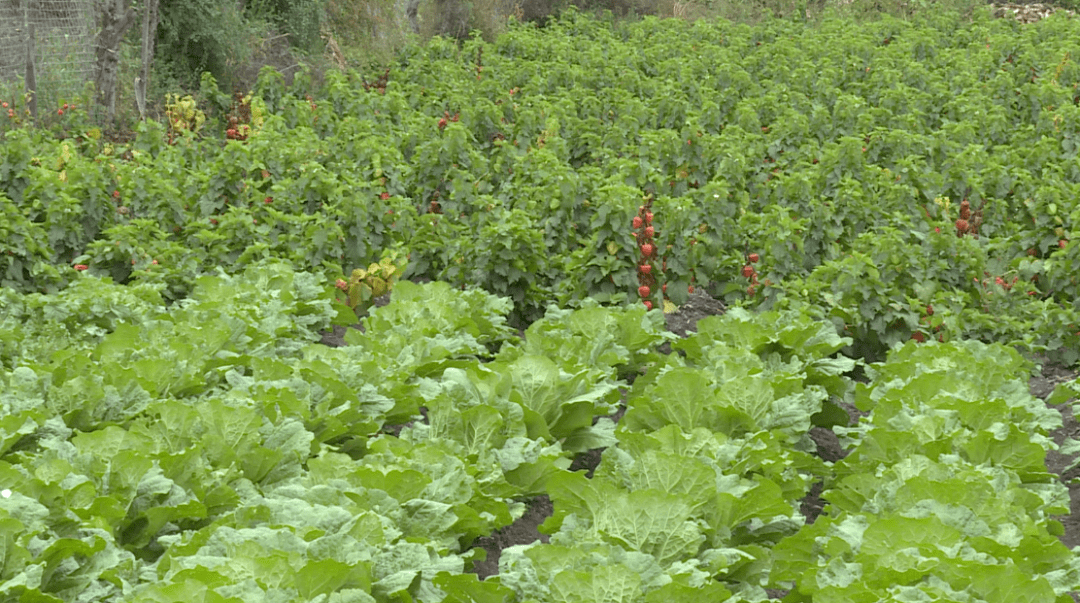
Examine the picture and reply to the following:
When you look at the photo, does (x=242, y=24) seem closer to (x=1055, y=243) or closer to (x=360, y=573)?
(x=1055, y=243)

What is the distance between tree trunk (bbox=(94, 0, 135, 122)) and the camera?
13.2m

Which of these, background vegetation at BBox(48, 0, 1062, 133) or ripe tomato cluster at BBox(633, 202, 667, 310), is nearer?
ripe tomato cluster at BBox(633, 202, 667, 310)

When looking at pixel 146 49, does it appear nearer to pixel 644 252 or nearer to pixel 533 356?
pixel 644 252

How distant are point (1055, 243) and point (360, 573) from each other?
8.18m

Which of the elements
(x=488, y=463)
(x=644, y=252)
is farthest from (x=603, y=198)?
(x=488, y=463)

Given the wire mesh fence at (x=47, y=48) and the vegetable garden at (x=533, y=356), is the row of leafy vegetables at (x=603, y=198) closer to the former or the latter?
the vegetable garden at (x=533, y=356)

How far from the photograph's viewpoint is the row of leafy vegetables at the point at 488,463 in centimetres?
383

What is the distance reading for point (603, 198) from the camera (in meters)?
8.84

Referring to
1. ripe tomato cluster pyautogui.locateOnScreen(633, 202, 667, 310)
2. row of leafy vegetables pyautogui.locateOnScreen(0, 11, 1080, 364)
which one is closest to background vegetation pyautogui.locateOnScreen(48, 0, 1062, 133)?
row of leafy vegetables pyautogui.locateOnScreen(0, 11, 1080, 364)

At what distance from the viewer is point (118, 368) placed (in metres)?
5.73

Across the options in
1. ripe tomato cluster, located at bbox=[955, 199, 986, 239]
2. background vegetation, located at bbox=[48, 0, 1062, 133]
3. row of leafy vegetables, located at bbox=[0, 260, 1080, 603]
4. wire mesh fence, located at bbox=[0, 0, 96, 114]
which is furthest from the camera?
background vegetation, located at bbox=[48, 0, 1062, 133]

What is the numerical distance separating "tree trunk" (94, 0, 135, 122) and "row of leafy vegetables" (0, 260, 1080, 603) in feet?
22.3

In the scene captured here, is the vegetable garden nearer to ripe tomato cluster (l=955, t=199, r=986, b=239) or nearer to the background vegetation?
ripe tomato cluster (l=955, t=199, r=986, b=239)

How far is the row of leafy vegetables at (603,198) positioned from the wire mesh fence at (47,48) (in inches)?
20.8
